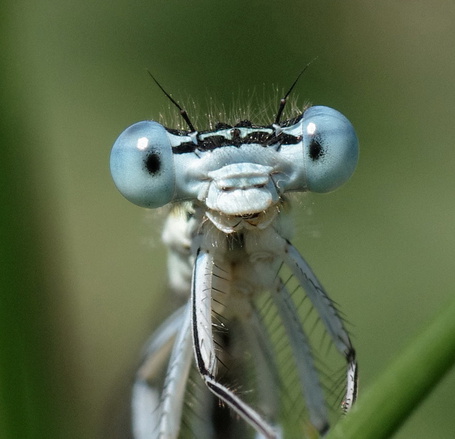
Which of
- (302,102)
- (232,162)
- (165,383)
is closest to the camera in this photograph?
(232,162)

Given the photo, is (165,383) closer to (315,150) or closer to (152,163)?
(152,163)

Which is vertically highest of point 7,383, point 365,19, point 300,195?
point 365,19

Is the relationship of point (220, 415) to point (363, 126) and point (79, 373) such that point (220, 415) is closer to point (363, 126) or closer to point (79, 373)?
point (79, 373)

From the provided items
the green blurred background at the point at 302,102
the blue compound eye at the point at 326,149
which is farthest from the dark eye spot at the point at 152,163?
the green blurred background at the point at 302,102

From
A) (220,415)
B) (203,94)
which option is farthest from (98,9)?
(220,415)

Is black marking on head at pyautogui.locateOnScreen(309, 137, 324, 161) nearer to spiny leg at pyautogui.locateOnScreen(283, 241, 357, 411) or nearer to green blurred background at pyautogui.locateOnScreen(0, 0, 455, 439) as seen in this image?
spiny leg at pyautogui.locateOnScreen(283, 241, 357, 411)

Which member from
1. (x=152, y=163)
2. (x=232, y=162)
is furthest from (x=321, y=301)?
(x=152, y=163)
